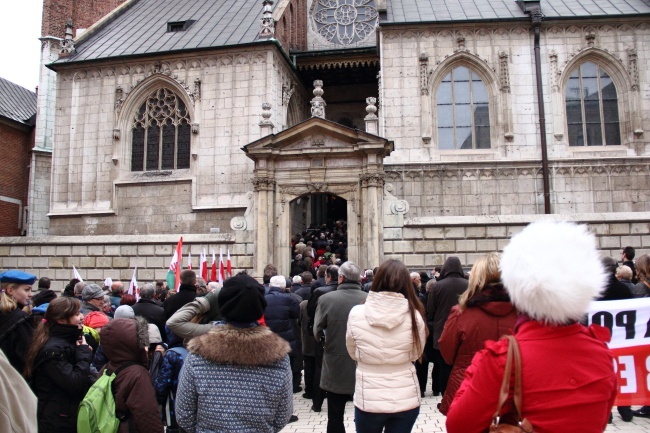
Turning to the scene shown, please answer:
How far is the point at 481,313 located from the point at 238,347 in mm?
1540

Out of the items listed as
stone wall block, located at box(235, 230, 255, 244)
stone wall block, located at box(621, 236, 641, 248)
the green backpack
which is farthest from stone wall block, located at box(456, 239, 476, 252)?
the green backpack

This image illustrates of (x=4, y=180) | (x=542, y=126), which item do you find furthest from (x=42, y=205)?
(x=542, y=126)

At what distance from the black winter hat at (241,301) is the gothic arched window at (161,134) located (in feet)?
69.0

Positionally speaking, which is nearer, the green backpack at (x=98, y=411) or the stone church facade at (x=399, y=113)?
the green backpack at (x=98, y=411)

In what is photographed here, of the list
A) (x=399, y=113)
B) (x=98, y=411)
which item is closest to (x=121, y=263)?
(x=399, y=113)

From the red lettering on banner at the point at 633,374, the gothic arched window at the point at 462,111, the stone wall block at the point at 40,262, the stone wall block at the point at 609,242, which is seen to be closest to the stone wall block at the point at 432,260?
the stone wall block at the point at 609,242

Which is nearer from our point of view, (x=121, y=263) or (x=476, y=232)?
(x=476, y=232)

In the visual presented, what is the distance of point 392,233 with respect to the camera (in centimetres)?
1573

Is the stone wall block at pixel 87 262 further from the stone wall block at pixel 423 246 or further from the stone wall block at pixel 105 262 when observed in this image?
the stone wall block at pixel 423 246

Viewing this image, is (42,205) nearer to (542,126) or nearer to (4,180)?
(4,180)

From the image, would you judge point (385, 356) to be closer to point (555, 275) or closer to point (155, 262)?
point (555, 275)

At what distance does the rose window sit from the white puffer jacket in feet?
89.0

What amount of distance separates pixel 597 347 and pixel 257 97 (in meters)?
21.4

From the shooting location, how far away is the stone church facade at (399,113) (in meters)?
21.1
